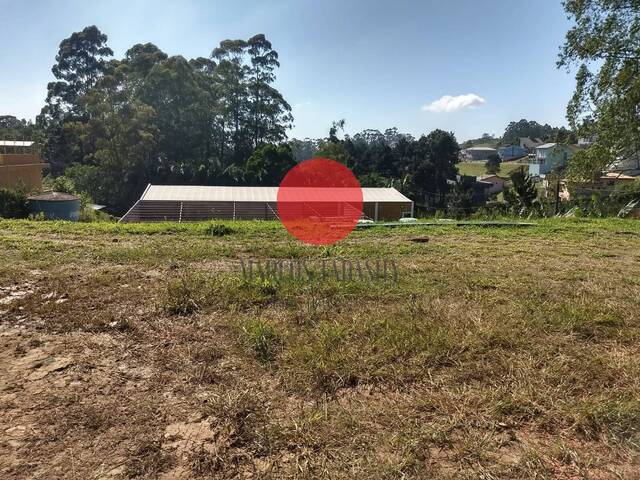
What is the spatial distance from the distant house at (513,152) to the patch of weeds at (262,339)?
6922 centimetres

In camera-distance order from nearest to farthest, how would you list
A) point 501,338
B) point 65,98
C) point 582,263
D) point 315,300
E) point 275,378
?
point 275,378
point 501,338
point 315,300
point 582,263
point 65,98

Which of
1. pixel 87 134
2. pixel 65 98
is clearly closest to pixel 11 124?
pixel 65 98

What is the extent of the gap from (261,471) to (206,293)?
1.93 meters

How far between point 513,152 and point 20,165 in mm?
66399

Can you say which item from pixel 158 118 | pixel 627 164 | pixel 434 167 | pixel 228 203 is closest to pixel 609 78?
pixel 627 164

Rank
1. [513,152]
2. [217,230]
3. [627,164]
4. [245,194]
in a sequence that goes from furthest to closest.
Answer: [513,152]
[245,194]
[627,164]
[217,230]

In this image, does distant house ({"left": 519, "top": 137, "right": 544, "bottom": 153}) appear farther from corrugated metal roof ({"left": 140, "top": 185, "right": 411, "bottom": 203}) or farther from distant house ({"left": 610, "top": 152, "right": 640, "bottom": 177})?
distant house ({"left": 610, "top": 152, "right": 640, "bottom": 177})

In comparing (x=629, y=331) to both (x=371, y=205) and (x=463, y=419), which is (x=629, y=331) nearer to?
(x=463, y=419)

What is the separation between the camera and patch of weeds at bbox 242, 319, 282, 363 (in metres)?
2.36

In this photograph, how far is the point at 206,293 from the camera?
326 centimetres

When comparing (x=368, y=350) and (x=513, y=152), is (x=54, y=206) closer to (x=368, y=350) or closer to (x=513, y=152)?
(x=368, y=350)

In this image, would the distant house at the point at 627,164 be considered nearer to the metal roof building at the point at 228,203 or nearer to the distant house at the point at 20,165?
the metal roof building at the point at 228,203

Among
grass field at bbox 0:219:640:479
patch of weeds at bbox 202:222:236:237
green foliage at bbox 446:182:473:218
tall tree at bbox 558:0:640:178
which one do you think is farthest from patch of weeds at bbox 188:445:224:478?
green foliage at bbox 446:182:473:218

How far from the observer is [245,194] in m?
16.1
